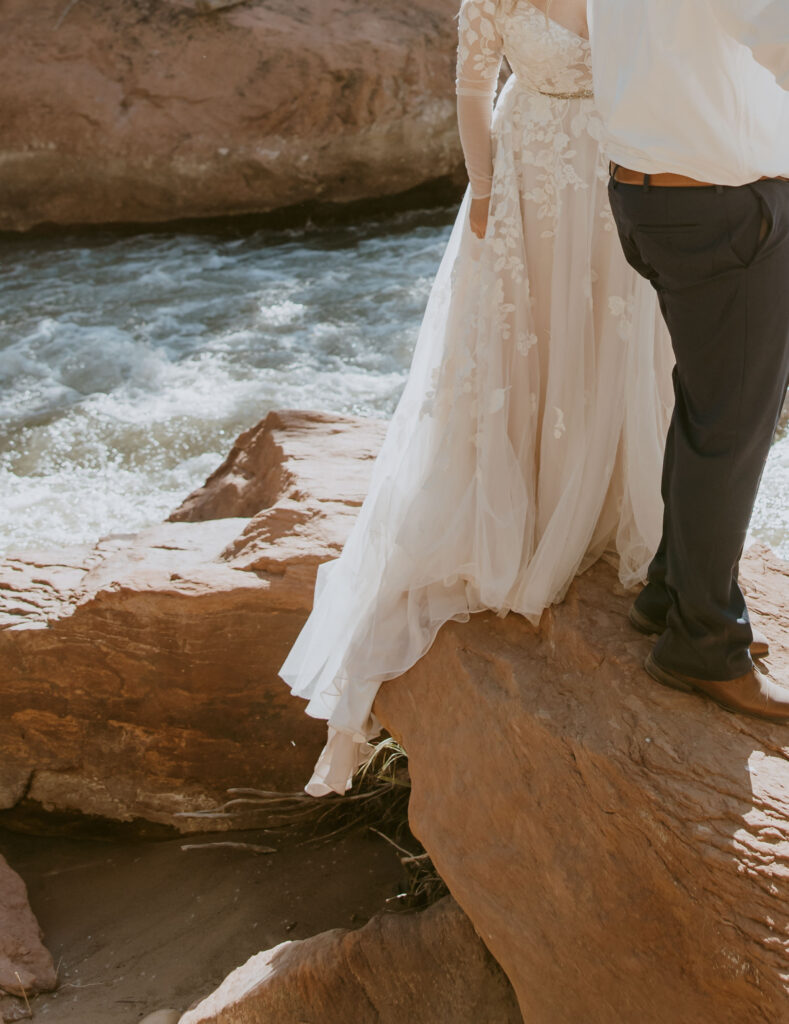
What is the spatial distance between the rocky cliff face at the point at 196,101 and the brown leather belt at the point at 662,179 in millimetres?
7264

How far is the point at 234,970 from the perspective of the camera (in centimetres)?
259

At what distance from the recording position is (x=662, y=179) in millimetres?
1660

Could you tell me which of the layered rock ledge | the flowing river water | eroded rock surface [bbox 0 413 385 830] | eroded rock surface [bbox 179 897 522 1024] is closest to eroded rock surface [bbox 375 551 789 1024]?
the layered rock ledge

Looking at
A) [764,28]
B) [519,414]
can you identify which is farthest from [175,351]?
[764,28]

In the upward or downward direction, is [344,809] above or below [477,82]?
below

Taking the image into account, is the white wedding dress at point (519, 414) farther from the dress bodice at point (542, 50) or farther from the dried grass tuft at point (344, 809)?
the dried grass tuft at point (344, 809)

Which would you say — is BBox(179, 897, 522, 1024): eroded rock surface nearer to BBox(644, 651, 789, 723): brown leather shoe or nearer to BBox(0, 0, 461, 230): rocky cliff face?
BBox(644, 651, 789, 723): brown leather shoe

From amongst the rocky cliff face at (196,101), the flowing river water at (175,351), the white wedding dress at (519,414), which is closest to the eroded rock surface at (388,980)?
the white wedding dress at (519,414)

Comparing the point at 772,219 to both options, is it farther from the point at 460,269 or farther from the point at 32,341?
the point at 32,341

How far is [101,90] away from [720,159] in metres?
7.80

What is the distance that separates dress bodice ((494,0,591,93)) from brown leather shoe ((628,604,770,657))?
1.05m

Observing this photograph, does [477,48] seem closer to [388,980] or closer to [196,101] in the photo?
[388,980]

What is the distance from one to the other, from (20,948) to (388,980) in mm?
1085

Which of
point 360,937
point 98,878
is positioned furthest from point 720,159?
point 98,878
